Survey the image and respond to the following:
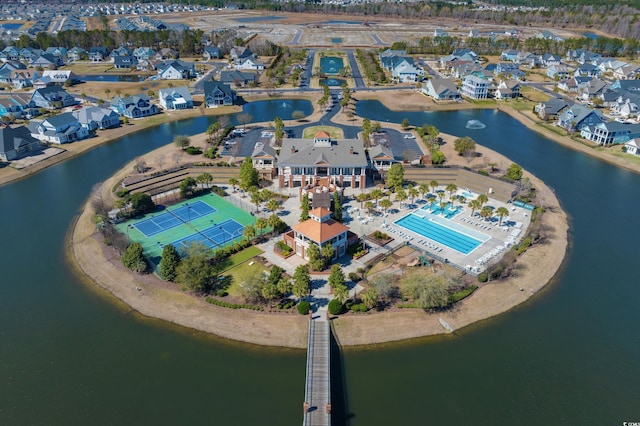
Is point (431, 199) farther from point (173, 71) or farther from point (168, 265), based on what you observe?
point (173, 71)

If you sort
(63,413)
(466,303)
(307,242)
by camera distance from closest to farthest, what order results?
(63,413), (466,303), (307,242)

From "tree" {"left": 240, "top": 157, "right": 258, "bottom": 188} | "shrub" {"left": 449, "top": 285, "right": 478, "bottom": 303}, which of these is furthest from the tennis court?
"shrub" {"left": 449, "top": 285, "right": 478, "bottom": 303}

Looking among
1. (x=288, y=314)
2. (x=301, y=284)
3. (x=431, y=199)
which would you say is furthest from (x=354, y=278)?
(x=431, y=199)

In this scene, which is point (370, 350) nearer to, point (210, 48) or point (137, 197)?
point (137, 197)

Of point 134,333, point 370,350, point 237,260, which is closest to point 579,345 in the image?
point 370,350

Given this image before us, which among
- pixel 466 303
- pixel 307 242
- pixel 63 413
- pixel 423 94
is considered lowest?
pixel 63 413

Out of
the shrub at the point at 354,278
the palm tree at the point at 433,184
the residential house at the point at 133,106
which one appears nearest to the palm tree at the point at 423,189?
the palm tree at the point at 433,184

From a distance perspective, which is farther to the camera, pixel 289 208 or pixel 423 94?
pixel 423 94

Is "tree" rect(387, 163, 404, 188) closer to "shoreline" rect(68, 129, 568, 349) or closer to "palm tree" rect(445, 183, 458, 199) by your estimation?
"palm tree" rect(445, 183, 458, 199)
